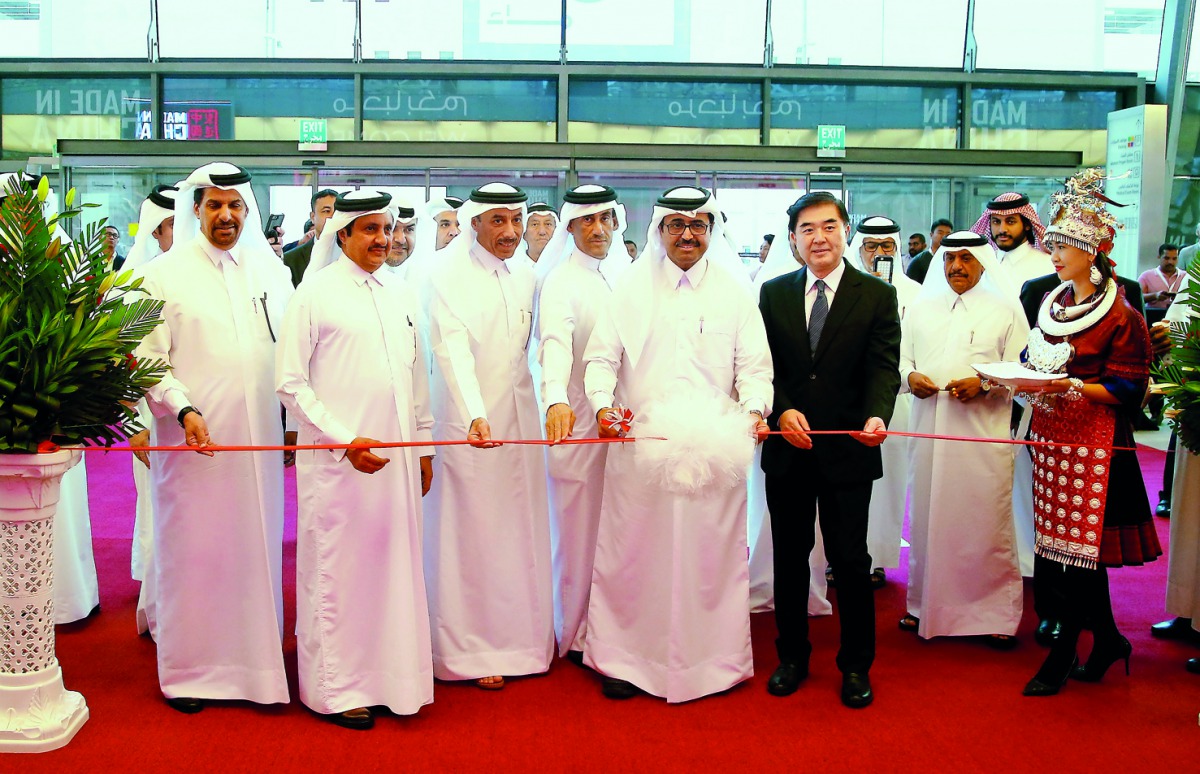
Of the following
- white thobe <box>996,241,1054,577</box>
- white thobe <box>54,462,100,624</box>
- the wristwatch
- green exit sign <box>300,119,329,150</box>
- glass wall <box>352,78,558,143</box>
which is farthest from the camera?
glass wall <box>352,78,558,143</box>

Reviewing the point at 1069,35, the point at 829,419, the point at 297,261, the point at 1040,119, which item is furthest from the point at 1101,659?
the point at 1069,35

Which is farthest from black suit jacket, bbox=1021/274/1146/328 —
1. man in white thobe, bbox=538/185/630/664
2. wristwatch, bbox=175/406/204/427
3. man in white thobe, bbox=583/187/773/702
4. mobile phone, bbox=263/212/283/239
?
mobile phone, bbox=263/212/283/239

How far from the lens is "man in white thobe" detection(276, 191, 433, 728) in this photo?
350 cm

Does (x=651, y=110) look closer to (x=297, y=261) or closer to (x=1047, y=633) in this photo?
(x=297, y=261)

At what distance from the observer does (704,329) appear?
3.80 m

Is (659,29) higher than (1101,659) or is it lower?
higher

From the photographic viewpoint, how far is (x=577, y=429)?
416cm

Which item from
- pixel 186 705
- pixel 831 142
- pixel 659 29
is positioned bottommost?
pixel 186 705

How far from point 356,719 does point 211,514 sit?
854 millimetres

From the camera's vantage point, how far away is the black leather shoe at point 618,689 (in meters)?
3.73

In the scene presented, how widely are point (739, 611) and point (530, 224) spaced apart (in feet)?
9.00

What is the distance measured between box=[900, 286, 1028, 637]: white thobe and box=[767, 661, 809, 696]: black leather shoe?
2.61 feet

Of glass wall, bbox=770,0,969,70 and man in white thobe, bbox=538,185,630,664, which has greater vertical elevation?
glass wall, bbox=770,0,969,70

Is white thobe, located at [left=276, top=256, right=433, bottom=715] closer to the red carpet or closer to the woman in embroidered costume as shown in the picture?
the red carpet
